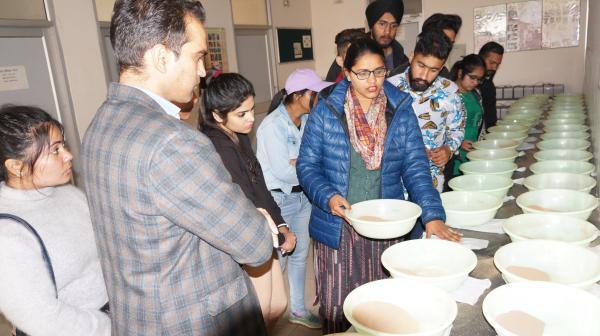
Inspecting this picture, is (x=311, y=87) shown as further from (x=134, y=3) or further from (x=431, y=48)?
(x=134, y=3)

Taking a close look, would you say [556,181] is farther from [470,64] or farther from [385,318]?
[470,64]

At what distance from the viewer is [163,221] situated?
31.4 inches

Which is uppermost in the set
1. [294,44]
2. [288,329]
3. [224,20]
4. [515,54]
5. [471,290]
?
[224,20]

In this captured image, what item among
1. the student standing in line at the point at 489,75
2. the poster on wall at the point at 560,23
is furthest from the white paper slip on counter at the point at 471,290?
the poster on wall at the point at 560,23

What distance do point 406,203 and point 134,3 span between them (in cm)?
100

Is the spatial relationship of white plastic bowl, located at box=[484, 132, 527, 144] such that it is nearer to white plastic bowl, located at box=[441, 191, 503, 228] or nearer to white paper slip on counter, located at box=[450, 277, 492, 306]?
white plastic bowl, located at box=[441, 191, 503, 228]

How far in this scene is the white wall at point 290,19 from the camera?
514cm

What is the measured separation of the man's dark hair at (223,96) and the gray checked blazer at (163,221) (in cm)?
71

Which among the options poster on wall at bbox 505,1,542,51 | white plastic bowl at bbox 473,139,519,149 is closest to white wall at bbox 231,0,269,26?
poster on wall at bbox 505,1,542,51

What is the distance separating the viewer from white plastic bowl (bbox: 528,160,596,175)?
169cm

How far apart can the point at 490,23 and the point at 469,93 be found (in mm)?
2906

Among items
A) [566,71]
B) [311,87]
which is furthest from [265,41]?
[566,71]

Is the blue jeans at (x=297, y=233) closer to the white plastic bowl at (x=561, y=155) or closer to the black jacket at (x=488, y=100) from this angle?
the white plastic bowl at (x=561, y=155)

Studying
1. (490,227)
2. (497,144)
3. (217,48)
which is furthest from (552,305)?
(217,48)
